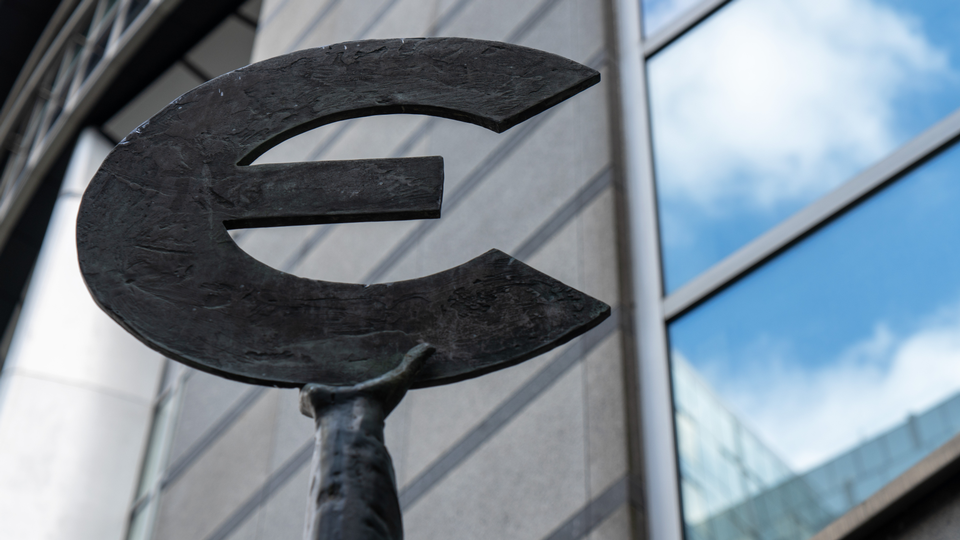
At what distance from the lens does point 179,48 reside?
43.8 feet

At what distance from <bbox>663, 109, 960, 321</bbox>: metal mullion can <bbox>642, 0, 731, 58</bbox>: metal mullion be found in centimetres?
173

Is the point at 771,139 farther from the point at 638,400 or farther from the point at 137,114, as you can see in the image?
the point at 137,114

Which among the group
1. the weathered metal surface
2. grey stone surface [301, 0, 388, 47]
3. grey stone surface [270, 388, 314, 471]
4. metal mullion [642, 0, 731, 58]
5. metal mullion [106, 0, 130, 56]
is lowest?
grey stone surface [270, 388, 314, 471]

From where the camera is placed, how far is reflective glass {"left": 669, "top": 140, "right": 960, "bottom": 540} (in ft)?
12.1

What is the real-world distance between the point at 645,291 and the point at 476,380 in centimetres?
94

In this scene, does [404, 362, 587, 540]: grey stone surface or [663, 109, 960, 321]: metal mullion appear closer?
[663, 109, 960, 321]: metal mullion

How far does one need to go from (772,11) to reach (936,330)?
2301 millimetres

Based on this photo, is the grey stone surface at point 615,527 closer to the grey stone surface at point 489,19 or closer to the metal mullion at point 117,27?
the grey stone surface at point 489,19

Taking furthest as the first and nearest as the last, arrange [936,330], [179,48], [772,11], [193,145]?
[179,48] → [772,11] → [936,330] → [193,145]

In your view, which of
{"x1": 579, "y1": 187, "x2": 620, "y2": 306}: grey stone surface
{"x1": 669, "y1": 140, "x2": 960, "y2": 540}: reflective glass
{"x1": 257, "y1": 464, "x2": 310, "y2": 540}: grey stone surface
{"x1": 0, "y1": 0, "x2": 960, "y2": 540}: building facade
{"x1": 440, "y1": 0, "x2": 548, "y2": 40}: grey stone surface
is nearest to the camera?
{"x1": 669, "y1": 140, "x2": 960, "y2": 540}: reflective glass

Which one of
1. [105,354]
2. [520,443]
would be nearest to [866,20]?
[520,443]

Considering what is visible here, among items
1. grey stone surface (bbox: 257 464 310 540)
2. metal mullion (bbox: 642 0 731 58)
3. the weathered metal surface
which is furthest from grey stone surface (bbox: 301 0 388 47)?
the weathered metal surface

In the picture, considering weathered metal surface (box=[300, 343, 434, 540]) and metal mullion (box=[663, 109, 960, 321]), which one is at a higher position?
metal mullion (box=[663, 109, 960, 321])

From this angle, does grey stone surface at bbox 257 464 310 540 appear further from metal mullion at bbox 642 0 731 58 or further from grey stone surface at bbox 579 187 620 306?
metal mullion at bbox 642 0 731 58
